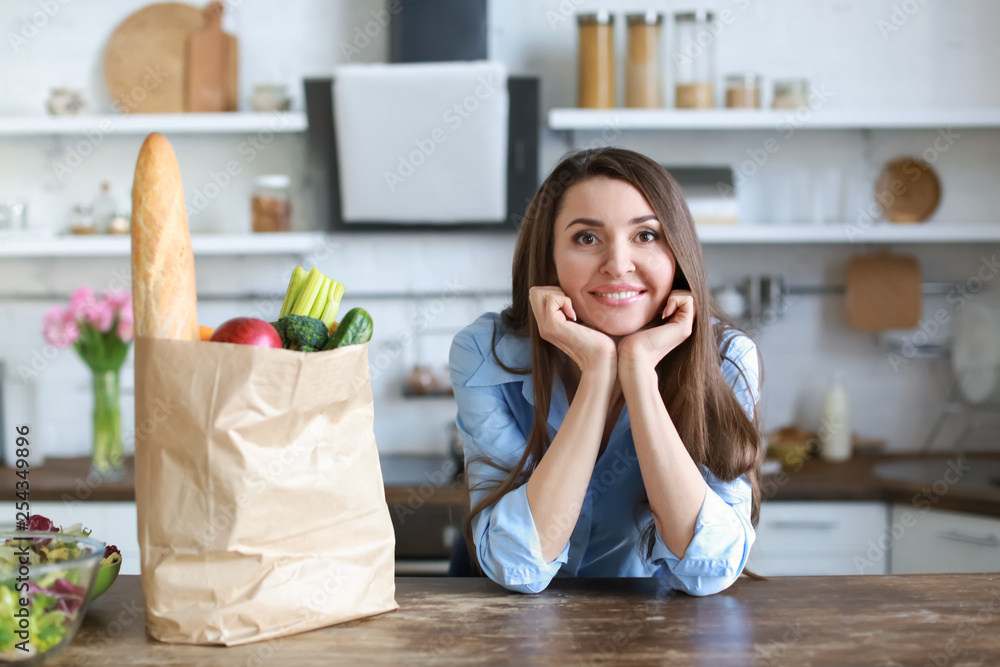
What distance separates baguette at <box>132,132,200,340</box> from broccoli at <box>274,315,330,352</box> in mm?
91

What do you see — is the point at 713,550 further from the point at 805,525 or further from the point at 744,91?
the point at 744,91

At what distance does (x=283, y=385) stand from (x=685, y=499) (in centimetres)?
52

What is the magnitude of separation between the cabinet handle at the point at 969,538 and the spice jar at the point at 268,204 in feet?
7.23

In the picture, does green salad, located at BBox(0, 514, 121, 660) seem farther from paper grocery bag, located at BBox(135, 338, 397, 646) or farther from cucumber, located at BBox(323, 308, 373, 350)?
cucumber, located at BBox(323, 308, 373, 350)

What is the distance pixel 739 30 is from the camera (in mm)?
2805

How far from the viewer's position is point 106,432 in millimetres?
2479

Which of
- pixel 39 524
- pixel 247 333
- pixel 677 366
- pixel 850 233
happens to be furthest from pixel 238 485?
pixel 850 233

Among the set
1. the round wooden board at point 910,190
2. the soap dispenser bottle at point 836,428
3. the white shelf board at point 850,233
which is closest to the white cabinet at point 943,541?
the soap dispenser bottle at point 836,428

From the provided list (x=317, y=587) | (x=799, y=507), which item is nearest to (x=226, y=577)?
(x=317, y=587)

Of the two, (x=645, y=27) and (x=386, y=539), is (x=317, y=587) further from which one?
(x=645, y=27)

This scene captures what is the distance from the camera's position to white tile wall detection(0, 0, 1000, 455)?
2.81 meters

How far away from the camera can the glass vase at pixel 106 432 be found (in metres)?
2.47

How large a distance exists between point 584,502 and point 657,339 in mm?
300

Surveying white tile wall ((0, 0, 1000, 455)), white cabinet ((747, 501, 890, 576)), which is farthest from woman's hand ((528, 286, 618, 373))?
white tile wall ((0, 0, 1000, 455))
